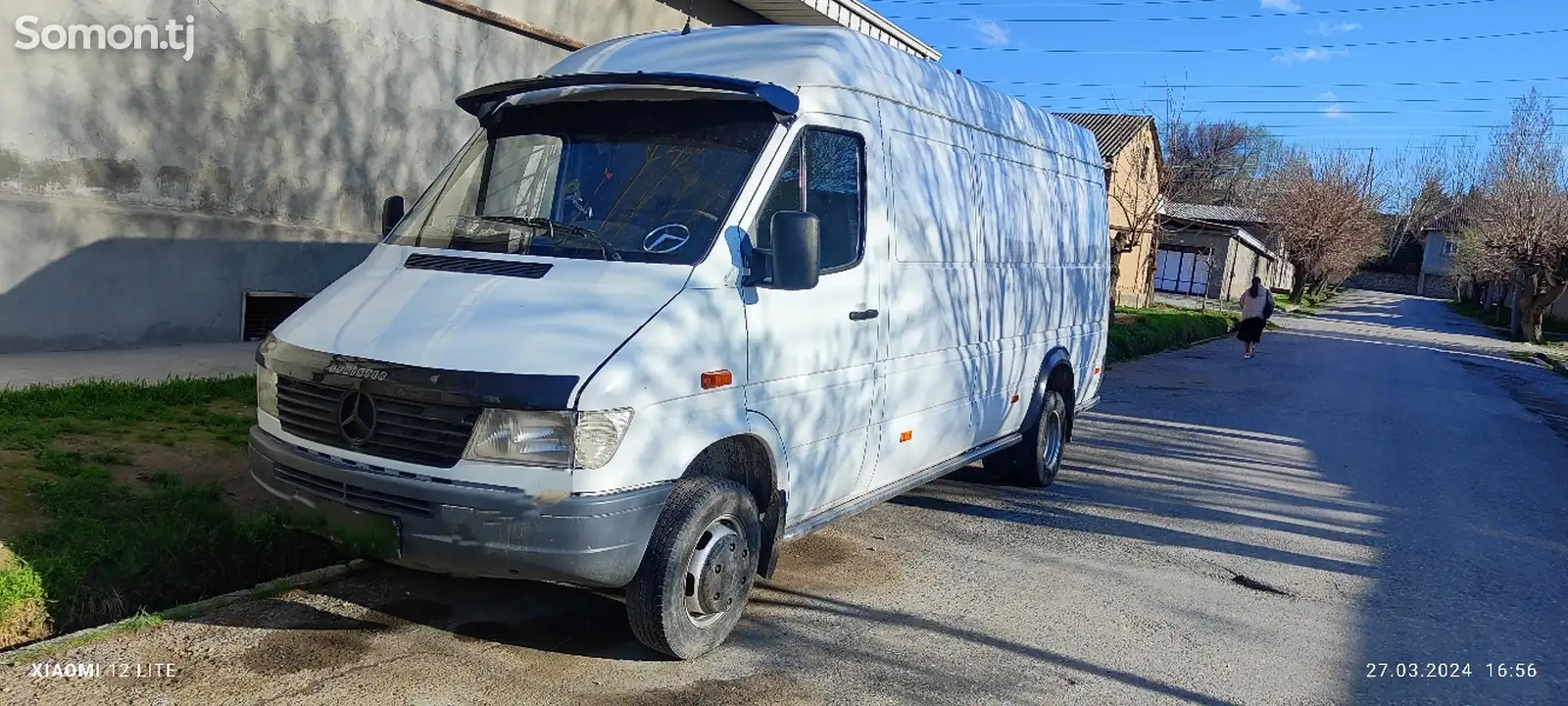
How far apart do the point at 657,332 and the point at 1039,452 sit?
4.66 meters

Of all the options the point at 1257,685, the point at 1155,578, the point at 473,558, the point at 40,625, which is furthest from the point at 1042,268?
the point at 40,625

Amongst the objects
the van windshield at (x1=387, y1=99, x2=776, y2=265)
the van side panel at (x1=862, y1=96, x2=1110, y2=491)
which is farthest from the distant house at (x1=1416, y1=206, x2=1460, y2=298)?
the van windshield at (x1=387, y1=99, x2=776, y2=265)

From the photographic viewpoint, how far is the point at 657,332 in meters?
4.20

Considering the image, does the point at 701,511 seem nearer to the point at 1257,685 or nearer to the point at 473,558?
the point at 473,558

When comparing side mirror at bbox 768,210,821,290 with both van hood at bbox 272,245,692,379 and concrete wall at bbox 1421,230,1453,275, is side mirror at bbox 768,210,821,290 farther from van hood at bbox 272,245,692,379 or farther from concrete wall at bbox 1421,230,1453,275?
concrete wall at bbox 1421,230,1453,275

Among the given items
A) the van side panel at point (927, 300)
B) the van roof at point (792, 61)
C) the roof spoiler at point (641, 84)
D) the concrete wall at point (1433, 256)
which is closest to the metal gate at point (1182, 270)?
the concrete wall at point (1433, 256)

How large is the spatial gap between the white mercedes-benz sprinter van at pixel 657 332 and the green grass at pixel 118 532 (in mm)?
760

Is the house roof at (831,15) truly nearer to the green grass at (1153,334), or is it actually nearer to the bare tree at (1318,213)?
the green grass at (1153,334)

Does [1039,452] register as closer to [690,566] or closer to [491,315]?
[690,566]

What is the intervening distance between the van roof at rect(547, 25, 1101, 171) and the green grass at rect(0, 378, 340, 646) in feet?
8.98

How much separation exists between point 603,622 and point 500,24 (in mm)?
8529

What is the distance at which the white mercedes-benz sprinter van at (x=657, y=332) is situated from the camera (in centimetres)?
403

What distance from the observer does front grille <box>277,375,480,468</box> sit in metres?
4.03

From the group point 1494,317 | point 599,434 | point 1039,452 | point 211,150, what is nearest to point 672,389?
point 599,434
